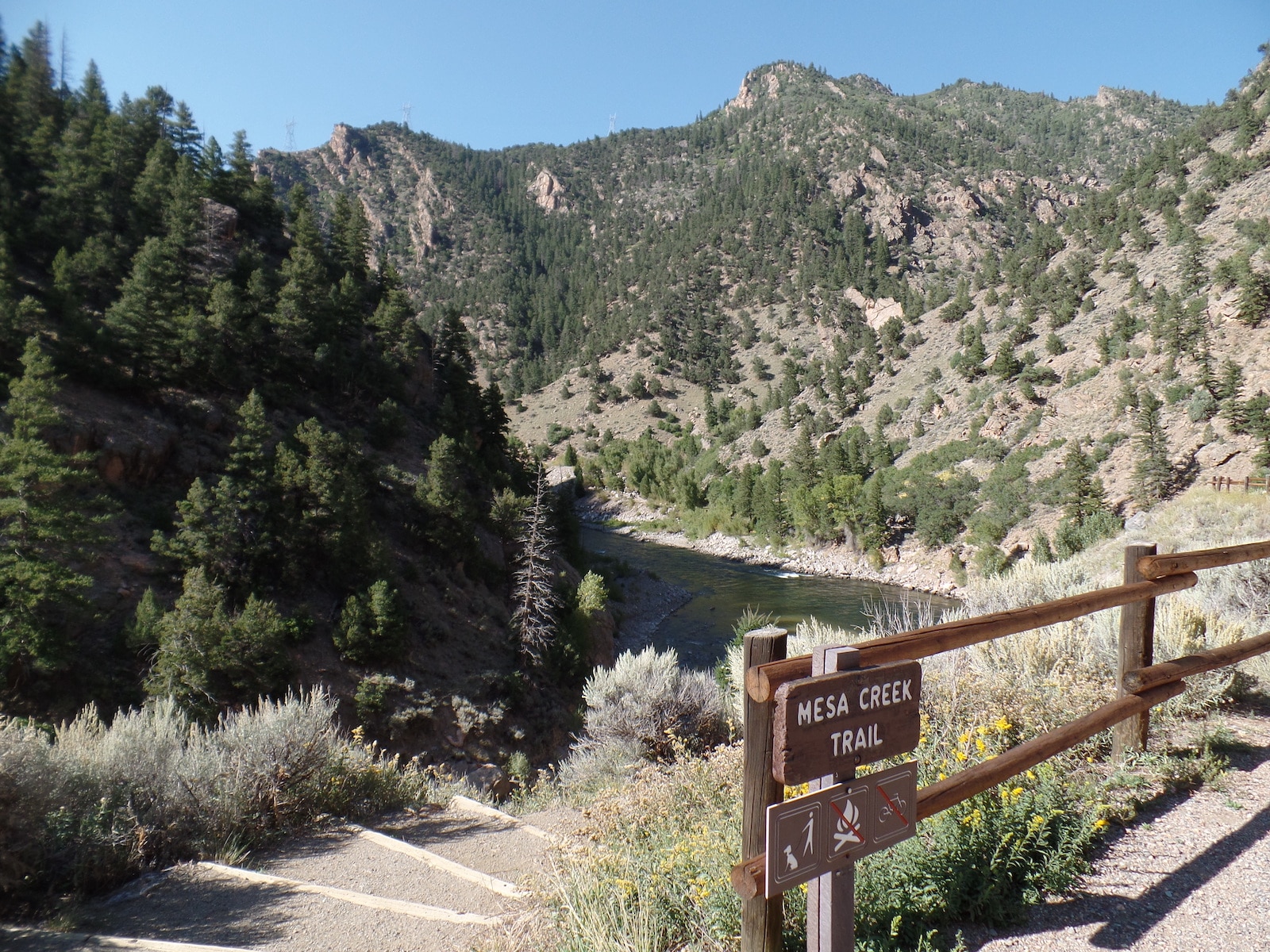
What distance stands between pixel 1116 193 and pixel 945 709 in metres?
68.3

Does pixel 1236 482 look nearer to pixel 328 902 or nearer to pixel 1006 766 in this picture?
pixel 1006 766

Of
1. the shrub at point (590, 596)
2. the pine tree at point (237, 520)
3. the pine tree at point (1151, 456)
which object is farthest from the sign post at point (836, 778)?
the pine tree at point (1151, 456)

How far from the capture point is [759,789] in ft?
7.46

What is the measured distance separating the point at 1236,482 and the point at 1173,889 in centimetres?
3283

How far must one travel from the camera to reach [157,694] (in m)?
14.9

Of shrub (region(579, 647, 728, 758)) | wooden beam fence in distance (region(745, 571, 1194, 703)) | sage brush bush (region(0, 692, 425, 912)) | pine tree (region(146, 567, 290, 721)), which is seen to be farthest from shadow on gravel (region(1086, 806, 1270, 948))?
pine tree (region(146, 567, 290, 721))

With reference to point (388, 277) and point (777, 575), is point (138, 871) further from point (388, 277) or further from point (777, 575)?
point (777, 575)

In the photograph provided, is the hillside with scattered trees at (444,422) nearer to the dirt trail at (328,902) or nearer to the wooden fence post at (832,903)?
the dirt trail at (328,902)

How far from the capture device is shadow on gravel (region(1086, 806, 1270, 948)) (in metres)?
2.96

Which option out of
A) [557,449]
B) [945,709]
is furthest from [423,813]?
[557,449]

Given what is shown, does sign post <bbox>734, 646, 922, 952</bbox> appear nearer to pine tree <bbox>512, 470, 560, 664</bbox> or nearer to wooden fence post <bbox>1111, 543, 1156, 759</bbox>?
wooden fence post <bbox>1111, 543, 1156, 759</bbox>

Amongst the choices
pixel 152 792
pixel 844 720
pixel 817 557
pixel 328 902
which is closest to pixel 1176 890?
pixel 844 720

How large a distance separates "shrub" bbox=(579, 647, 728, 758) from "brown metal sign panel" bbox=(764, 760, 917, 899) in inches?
267

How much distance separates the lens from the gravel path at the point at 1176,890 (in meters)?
2.94
